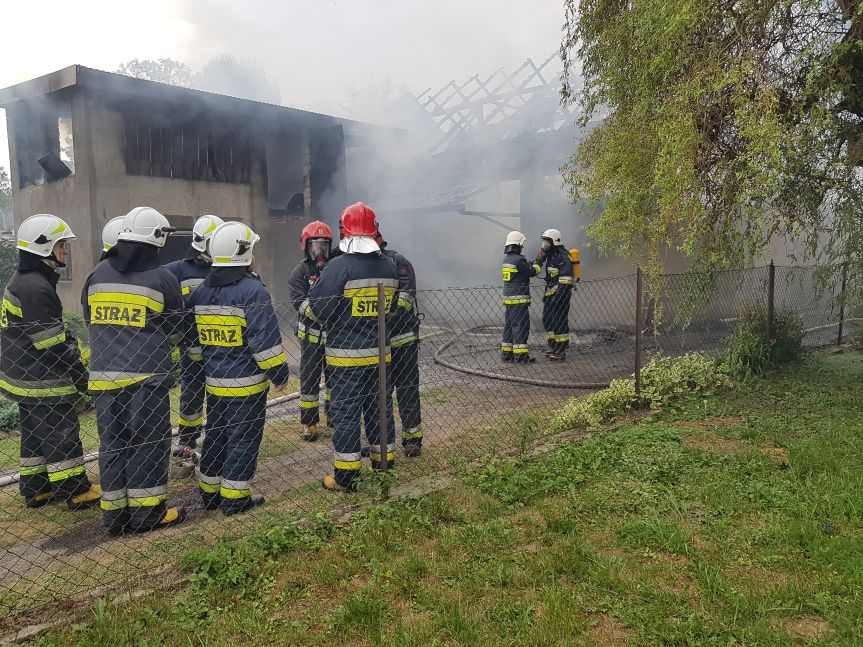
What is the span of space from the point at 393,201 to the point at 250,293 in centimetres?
1348

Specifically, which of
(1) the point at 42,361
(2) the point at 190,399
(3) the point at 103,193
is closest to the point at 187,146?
(3) the point at 103,193

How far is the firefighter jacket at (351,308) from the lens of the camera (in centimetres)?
398

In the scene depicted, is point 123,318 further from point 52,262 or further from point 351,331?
point 351,331

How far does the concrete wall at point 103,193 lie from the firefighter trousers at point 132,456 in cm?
847

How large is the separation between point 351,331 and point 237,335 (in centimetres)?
76

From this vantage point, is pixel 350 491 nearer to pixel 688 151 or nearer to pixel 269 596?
pixel 269 596

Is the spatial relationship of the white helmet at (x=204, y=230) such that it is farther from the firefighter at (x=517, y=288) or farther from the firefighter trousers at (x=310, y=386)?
the firefighter at (x=517, y=288)

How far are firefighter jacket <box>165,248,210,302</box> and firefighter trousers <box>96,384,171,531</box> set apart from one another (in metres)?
1.27

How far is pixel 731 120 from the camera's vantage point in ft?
17.5

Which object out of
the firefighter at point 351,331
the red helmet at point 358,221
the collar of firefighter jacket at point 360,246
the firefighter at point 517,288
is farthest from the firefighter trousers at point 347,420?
the firefighter at point 517,288

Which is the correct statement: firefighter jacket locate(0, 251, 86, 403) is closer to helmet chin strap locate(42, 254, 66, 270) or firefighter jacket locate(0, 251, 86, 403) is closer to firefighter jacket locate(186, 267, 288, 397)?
helmet chin strap locate(42, 254, 66, 270)

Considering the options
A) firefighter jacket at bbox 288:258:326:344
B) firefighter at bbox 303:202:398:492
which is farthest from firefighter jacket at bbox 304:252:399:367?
firefighter jacket at bbox 288:258:326:344

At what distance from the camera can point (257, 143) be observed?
13250mm

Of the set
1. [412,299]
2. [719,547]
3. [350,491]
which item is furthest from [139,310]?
[719,547]
